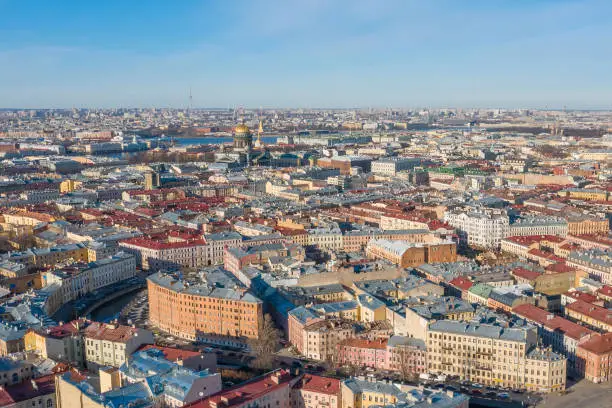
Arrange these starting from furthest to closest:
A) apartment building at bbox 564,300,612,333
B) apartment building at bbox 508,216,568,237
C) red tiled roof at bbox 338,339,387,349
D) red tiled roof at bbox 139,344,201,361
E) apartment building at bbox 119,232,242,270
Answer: apartment building at bbox 508,216,568,237, apartment building at bbox 119,232,242,270, apartment building at bbox 564,300,612,333, red tiled roof at bbox 338,339,387,349, red tiled roof at bbox 139,344,201,361

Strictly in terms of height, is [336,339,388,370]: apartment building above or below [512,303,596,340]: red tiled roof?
below

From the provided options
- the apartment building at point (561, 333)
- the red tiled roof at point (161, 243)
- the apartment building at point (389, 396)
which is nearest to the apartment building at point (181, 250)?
the red tiled roof at point (161, 243)

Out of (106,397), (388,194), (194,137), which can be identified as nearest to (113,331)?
(106,397)

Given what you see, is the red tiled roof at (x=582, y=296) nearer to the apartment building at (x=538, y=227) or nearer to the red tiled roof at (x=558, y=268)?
the red tiled roof at (x=558, y=268)

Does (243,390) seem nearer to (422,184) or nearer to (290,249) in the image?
(290,249)

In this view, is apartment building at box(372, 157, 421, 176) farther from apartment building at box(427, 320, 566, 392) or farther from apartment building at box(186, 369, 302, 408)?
apartment building at box(186, 369, 302, 408)

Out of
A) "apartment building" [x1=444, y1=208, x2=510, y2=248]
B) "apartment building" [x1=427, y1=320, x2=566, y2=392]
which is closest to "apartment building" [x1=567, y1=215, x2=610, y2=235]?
"apartment building" [x1=444, y1=208, x2=510, y2=248]
